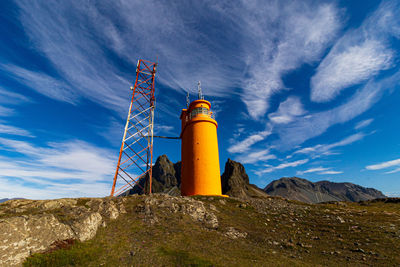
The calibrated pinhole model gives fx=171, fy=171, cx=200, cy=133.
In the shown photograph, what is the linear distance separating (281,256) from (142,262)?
8.57 m

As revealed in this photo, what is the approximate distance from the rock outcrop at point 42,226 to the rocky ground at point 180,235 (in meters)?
0.04

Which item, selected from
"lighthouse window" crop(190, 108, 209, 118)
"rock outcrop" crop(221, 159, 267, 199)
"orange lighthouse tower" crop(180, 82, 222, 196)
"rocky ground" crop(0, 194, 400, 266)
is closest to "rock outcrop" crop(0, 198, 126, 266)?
"rocky ground" crop(0, 194, 400, 266)

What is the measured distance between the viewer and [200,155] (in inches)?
1026

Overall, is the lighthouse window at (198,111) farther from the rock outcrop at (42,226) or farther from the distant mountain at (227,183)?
the distant mountain at (227,183)

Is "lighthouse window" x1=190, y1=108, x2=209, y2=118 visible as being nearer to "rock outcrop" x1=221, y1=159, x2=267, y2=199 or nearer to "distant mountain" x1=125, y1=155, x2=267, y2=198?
"rock outcrop" x1=221, y1=159, x2=267, y2=199

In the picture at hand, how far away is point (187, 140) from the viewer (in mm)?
28172

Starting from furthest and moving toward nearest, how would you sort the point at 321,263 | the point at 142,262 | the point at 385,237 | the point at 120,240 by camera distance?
the point at 385,237 < the point at 120,240 < the point at 321,263 < the point at 142,262

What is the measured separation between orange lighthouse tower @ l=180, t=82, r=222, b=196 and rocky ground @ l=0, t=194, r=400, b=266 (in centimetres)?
625

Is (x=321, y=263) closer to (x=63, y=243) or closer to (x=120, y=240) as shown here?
(x=120, y=240)

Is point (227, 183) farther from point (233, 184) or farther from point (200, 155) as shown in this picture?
point (200, 155)

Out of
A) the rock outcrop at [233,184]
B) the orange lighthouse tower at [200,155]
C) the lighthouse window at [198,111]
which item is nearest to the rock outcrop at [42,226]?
the orange lighthouse tower at [200,155]

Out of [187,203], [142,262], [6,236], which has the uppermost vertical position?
[187,203]

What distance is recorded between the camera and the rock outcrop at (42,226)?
8047 mm

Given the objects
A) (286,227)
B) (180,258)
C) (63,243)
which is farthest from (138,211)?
(286,227)
